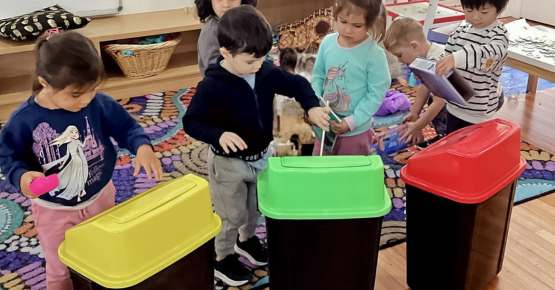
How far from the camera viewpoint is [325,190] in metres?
1.25

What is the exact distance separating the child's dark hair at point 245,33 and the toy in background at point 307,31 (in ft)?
6.01

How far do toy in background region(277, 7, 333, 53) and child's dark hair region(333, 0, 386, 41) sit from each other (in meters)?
1.56

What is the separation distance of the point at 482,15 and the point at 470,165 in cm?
50

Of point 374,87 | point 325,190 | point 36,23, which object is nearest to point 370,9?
point 374,87

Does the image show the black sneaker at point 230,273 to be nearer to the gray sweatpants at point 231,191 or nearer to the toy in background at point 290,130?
the gray sweatpants at point 231,191

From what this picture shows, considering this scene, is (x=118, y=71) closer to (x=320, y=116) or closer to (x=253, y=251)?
(x=253, y=251)

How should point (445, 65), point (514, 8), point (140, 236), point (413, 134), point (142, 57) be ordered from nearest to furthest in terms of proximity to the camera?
1. point (140, 236)
2. point (445, 65)
3. point (413, 134)
4. point (142, 57)
5. point (514, 8)

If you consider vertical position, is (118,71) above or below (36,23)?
below

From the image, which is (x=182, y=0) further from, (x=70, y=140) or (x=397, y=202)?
(x=70, y=140)

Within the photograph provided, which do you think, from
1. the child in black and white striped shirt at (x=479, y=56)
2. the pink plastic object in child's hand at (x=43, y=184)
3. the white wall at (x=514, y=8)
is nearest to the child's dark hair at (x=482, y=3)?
the child in black and white striped shirt at (x=479, y=56)

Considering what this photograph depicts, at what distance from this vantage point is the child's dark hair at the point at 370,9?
5.06 ft

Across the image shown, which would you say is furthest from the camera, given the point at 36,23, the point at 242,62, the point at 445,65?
the point at 36,23

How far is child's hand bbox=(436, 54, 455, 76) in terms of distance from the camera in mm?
1596

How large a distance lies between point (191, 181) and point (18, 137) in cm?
35
